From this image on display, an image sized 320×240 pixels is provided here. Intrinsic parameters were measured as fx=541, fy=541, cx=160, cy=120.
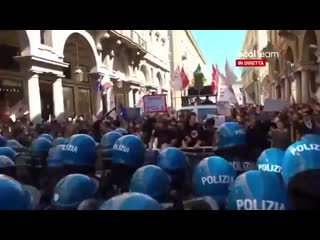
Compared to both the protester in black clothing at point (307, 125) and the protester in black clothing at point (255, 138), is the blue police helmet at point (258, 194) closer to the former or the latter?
the protester in black clothing at point (255, 138)

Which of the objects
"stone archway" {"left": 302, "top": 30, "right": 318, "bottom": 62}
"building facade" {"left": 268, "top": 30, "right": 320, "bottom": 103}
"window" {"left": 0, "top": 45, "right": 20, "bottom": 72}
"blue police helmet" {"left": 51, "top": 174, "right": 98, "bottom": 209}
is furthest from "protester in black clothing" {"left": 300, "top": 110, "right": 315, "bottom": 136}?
"stone archway" {"left": 302, "top": 30, "right": 318, "bottom": 62}

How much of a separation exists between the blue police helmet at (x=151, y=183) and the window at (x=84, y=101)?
4.99 meters

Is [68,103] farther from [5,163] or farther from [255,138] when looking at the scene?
[5,163]

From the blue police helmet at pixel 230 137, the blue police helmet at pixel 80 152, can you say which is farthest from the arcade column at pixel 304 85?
the blue police helmet at pixel 80 152

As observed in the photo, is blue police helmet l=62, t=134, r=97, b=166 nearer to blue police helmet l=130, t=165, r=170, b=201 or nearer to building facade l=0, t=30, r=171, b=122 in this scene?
blue police helmet l=130, t=165, r=170, b=201

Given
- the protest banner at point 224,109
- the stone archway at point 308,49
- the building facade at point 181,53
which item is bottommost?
the protest banner at point 224,109

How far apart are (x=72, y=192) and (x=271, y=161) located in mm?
1463

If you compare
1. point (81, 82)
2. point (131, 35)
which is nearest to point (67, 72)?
point (81, 82)

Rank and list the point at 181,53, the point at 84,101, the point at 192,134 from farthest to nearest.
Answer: the point at 181,53 → the point at 84,101 → the point at 192,134

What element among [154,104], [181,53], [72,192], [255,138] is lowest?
[72,192]

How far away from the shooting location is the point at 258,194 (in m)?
3.02

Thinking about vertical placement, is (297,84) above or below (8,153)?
above

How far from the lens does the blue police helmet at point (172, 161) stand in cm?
501

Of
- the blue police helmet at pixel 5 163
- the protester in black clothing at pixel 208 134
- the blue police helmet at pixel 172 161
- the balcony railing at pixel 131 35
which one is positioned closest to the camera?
the blue police helmet at pixel 5 163
